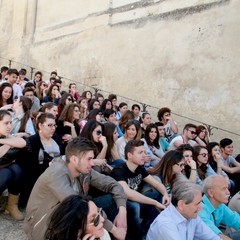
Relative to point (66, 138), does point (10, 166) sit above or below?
below

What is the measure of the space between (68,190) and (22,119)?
2277 mm

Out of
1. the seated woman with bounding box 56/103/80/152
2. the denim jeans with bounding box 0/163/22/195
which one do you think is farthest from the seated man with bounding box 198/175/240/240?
the seated woman with bounding box 56/103/80/152

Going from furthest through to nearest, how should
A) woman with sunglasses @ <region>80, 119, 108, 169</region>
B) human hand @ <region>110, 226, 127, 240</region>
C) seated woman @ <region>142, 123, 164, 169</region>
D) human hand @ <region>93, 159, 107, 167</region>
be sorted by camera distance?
seated woman @ <region>142, 123, 164, 169</region>
woman with sunglasses @ <region>80, 119, 108, 169</region>
human hand @ <region>93, 159, 107, 167</region>
human hand @ <region>110, 226, 127, 240</region>

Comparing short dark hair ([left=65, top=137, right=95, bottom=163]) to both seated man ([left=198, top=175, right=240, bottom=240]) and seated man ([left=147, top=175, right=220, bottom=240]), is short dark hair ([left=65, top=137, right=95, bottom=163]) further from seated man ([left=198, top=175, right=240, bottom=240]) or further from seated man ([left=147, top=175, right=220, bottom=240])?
seated man ([left=198, top=175, right=240, bottom=240])

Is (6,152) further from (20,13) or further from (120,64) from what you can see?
(20,13)

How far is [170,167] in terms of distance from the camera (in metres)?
4.05

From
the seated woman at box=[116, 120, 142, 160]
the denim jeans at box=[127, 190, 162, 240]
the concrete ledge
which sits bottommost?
the denim jeans at box=[127, 190, 162, 240]

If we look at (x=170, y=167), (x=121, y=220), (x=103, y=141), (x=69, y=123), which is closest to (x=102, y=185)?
(x=121, y=220)

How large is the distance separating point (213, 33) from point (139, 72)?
2.68 metres

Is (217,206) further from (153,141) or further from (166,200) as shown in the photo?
(153,141)

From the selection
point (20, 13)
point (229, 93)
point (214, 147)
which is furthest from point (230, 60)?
point (20, 13)

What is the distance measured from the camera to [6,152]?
3428 millimetres

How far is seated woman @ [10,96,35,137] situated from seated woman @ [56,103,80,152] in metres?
0.46

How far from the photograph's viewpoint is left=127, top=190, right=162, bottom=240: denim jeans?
3.39 metres
